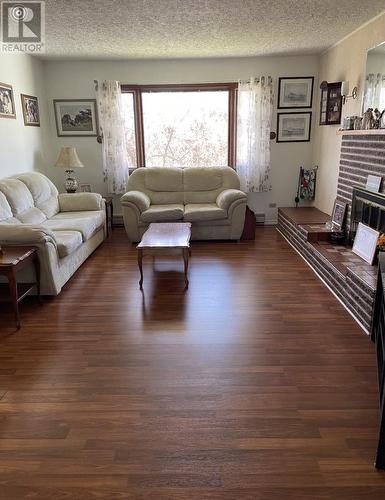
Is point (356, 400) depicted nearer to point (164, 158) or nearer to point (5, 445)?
point (5, 445)

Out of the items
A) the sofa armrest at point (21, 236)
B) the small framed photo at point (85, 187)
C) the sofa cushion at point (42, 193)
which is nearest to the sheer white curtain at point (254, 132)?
the small framed photo at point (85, 187)

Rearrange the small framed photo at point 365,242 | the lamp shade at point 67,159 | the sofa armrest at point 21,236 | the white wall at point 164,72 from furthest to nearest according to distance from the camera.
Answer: the white wall at point 164,72, the lamp shade at point 67,159, the small framed photo at point 365,242, the sofa armrest at point 21,236

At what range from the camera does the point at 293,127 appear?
5.53m

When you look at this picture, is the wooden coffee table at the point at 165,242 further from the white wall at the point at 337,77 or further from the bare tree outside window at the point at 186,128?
the white wall at the point at 337,77

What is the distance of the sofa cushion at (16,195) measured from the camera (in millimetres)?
3806

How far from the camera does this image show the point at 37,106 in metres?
5.15

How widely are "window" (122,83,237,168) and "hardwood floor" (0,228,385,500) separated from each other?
290cm

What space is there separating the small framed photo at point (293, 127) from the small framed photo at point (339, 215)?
1729 mm

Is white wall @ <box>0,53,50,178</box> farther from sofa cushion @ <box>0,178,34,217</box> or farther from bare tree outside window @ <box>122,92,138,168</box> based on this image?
bare tree outside window @ <box>122,92,138,168</box>

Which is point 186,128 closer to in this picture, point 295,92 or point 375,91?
point 295,92

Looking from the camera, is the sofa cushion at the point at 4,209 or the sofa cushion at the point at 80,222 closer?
the sofa cushion at the point at 4,209

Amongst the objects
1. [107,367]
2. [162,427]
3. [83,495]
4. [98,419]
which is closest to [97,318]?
[107,367]

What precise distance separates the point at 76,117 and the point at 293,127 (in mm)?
3338

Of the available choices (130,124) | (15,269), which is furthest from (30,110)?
(15,269)
